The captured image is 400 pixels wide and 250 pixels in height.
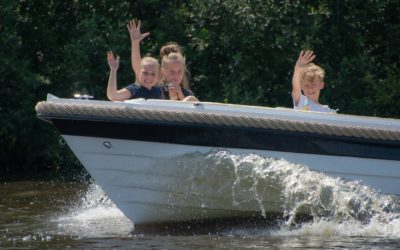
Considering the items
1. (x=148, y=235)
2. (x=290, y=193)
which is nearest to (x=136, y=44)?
(x=148, y=235)

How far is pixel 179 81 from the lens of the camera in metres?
8.91

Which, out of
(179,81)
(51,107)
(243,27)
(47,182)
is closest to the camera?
(51,107)

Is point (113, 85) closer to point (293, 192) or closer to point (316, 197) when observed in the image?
point (293, 192)

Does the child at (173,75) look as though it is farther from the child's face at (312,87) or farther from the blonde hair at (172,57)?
the child's face at (312,87)

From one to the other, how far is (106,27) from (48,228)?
16.2 ft

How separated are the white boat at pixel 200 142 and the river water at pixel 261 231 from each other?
5.9 inches

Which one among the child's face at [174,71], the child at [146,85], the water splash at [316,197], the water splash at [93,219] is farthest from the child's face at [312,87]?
the water splash at [93,219]

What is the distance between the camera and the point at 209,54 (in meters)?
13.1

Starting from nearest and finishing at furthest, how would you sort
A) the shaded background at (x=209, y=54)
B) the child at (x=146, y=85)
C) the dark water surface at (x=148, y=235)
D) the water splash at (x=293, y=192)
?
the dark water surface at (x=148, y=235), the water splash at (x=293, y=192), the child at (x=146, y=85), the shaded background at (x=209, y=54)

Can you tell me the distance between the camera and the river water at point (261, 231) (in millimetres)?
7566

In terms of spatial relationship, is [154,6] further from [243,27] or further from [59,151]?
[59,151]

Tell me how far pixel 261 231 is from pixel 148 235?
85 cm

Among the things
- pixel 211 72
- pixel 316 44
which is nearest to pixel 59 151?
pixel 211 72

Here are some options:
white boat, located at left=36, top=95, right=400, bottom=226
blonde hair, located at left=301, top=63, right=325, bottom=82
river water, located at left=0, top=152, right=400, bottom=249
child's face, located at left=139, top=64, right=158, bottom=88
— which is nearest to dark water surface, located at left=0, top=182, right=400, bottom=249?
river water, located at left=0, top=152, right=400, bottom=249
